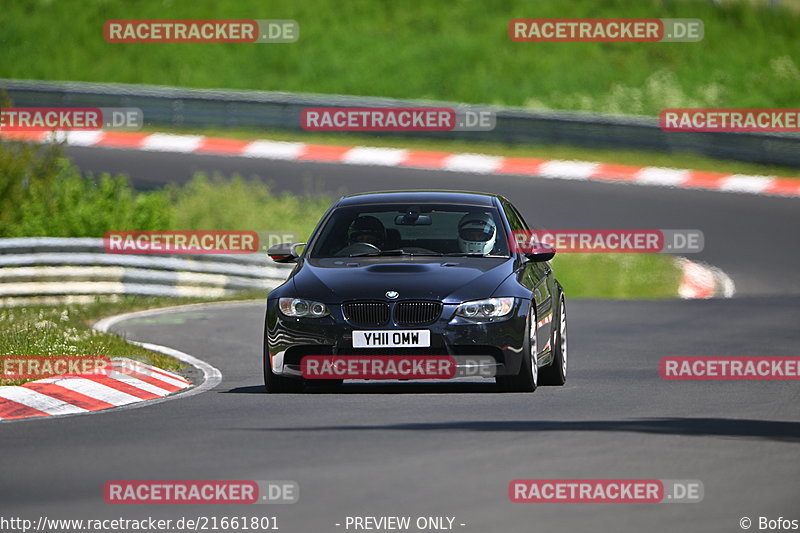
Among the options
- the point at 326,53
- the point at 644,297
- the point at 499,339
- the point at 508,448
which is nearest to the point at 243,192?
the point at 644,297

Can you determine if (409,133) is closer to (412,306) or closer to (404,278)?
(404,278)

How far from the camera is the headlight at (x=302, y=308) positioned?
38.7 ft

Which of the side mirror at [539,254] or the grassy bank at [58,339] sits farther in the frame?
the grassy bank at [58,339]

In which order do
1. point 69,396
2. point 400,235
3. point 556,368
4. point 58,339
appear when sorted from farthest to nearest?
1. point 58,339
2. point 556,368
3. point 400,235
4. point 69,396

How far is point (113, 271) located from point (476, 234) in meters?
10.6

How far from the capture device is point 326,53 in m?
40.6

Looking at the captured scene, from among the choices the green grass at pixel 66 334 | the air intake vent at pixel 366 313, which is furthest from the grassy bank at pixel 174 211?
the air intake vent at pixel 366 313

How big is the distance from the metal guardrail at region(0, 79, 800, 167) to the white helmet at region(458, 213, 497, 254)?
18.3m

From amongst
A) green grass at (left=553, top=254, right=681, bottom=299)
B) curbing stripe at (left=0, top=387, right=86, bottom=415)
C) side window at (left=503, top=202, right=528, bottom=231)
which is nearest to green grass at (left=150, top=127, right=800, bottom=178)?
green grass at (left=553, top=254, right=681, bottom=299)

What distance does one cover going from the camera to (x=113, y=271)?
22484mm

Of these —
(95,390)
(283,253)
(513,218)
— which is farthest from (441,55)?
(95,390)

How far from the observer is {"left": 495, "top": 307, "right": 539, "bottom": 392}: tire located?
1189 centimetres

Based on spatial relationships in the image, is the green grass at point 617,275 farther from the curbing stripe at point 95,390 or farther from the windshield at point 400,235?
the curbing stripe at point 95,390

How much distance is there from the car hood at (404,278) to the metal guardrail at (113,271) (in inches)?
405
